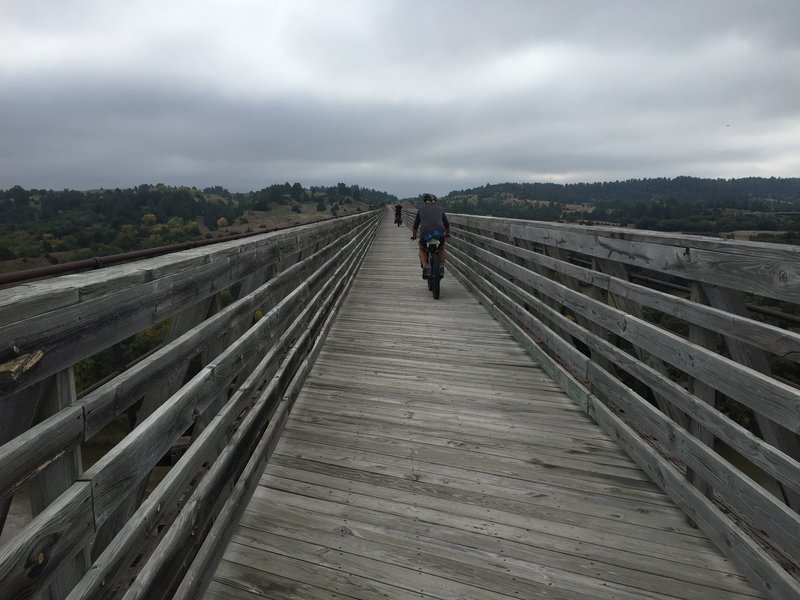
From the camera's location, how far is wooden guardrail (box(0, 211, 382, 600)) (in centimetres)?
110

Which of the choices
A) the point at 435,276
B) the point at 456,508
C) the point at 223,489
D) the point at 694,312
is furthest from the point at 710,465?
the point at 435,276

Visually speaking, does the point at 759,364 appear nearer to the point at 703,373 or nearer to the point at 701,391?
the point at 703,373

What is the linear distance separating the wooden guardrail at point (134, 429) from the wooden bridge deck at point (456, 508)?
37 cm

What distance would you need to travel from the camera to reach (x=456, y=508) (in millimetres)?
2639

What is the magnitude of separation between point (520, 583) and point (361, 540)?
0.82 metres

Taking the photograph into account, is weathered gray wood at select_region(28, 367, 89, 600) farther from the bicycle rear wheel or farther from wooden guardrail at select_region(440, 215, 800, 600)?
the bicycle rear wheel

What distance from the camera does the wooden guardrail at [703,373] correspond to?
6.20ft

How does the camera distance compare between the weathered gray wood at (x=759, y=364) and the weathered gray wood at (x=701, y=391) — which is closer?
the weathered gray wood at (x=759, y=364)

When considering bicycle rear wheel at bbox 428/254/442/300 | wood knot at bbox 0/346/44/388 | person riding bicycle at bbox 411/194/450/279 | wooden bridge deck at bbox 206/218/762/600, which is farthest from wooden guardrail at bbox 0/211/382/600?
person riding bicycle at bbox 411/194/450/279

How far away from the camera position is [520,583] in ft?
6.96

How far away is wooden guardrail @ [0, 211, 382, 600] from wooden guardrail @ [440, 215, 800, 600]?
2461 mm

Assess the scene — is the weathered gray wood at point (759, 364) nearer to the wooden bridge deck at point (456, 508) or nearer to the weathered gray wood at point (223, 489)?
the wooden bridge deck at point (456, 508)

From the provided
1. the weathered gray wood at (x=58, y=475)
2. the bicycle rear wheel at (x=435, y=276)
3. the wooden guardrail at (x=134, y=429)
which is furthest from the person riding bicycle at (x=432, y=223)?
the weathered gray wood at (x=58, y=475)

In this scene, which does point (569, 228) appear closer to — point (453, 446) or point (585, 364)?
point (585, 364)
